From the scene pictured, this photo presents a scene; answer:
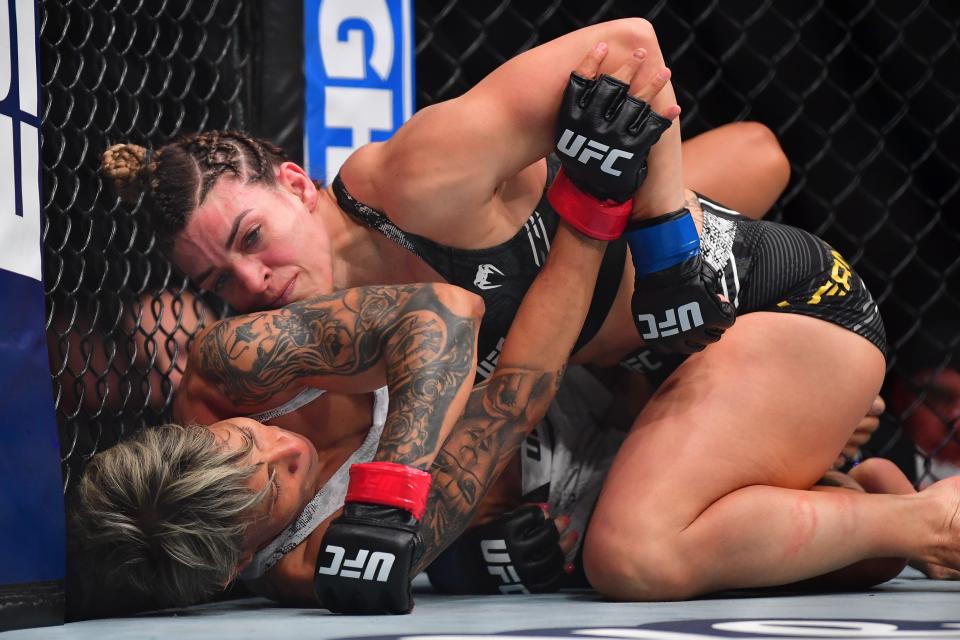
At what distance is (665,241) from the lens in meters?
1.46

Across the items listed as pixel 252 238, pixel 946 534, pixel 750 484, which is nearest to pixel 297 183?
pixel 252 238

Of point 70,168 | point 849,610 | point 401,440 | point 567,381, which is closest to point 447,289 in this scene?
point 401,440

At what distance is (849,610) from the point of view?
4.10 feet

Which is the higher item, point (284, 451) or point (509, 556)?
point (284, 451)

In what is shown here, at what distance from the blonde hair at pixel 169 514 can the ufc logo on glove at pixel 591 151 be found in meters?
0.53

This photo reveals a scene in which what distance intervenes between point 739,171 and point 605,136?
64cm

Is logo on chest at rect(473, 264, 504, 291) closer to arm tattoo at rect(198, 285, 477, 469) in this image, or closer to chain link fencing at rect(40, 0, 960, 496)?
arm tattoo at rect(198, 285, 477, 469)

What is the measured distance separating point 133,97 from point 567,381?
2.88ft

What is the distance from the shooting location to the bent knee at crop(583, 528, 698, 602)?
1.39m

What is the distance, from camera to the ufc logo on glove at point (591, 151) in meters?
1.39

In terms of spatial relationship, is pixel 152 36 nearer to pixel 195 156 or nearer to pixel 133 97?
pixel 133 97

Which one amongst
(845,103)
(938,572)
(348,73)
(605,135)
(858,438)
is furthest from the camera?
(845,103)

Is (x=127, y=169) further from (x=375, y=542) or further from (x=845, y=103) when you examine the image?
(x=845, y=103)

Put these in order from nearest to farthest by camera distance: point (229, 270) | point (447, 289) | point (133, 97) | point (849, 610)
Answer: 1. point (849, 610)
2. point (447, 289)
3. point (229, 270)
4. point (133, 97)
